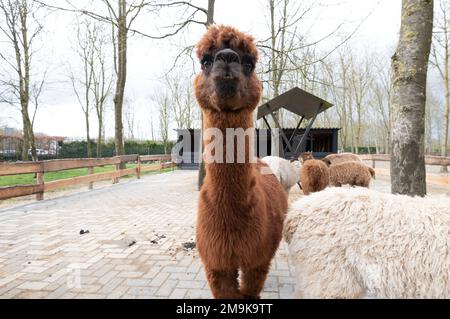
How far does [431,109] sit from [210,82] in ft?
134

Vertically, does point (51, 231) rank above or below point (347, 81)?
below

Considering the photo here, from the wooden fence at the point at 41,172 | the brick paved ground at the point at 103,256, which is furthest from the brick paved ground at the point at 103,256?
the wooden fence at the point at 41,172

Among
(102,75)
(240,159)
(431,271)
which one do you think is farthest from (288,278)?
(102,75)

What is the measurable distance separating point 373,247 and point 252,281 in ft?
2.90

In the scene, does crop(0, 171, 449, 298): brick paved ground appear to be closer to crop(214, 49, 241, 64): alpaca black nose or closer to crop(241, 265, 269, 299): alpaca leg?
crop(241, 265, 269, 299): alpaca leg

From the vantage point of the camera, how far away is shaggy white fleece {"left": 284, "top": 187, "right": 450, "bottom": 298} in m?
1.51

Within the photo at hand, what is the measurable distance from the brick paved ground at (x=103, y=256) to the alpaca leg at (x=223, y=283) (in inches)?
30.5

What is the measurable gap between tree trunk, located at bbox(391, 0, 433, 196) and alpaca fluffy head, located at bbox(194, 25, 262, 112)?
163 cm

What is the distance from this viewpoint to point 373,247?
5.21ft

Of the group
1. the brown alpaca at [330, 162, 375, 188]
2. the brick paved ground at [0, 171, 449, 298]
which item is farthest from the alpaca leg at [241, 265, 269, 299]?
the brown alpaca at [330, 162, 375, 188]

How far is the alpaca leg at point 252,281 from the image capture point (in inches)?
79.6

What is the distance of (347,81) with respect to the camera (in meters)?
24.5
